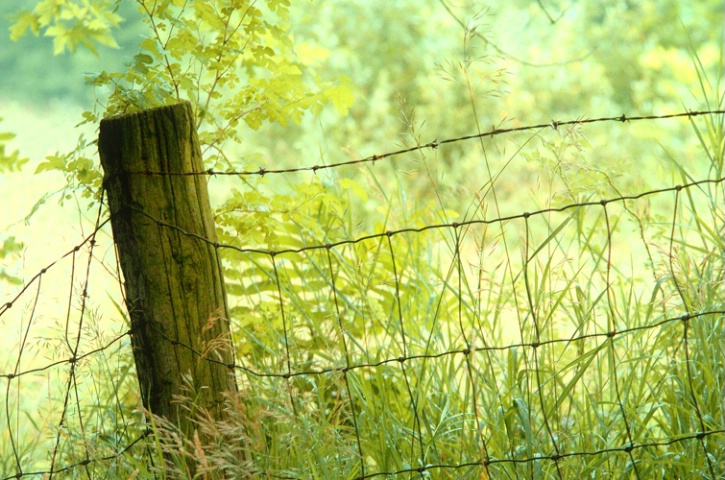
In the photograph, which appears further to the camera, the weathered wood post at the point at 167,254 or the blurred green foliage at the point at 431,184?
the blurred green foliage at the point at 431,184

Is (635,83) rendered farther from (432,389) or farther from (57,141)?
(57,141)

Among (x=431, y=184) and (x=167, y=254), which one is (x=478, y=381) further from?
(x=431, y=184)

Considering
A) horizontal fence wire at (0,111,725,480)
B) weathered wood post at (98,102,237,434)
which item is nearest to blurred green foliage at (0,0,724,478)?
horizontal fence wire at (0,111,725,480)

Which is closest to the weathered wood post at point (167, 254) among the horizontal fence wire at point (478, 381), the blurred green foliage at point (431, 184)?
the horizontal fence wire at point (478, 381)

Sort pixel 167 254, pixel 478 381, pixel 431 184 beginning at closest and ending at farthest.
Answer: pixel 167 254, pixel 478 381, pixel 431 184

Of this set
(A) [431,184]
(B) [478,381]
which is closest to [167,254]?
(B) [478,381]

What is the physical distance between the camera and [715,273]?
211 cm

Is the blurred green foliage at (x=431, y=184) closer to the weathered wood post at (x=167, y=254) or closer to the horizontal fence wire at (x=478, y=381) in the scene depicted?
the horizontal fence wire at (x=478, y=381)

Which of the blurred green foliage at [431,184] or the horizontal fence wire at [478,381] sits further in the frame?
the blurred green foliage at [431,184]

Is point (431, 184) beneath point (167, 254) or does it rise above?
above

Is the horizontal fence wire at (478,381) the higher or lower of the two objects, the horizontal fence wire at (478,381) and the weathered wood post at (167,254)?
the lower

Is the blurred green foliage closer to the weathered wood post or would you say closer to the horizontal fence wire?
the horizontal fence wire

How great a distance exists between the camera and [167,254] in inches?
64.5

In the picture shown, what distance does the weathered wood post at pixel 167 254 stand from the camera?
1.62m
